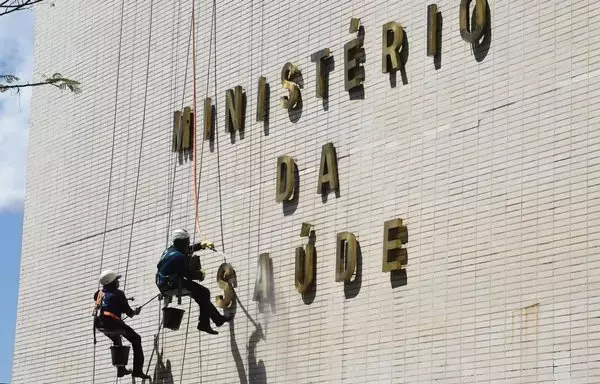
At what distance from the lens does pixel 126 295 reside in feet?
62.4

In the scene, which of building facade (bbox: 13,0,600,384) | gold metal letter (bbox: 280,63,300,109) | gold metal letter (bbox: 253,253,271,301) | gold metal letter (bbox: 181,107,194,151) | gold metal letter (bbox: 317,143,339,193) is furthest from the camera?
gold metal letter (bbox: 181,107,194,151)

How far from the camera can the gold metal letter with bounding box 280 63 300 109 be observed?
16.9 m

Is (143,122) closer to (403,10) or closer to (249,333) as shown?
(249,333)

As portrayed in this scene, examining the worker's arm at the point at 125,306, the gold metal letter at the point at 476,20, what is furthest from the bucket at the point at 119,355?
the gold metal letter at the point at 476,20

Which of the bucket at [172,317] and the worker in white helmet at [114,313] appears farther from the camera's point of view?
the worker in white helmet at [114,313]

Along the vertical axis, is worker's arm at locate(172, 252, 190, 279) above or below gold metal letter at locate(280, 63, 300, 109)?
below

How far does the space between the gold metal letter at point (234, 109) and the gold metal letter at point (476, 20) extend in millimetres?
3974

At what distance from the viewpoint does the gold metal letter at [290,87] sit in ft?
55.5

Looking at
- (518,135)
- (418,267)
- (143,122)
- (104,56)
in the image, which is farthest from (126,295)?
(518,135)

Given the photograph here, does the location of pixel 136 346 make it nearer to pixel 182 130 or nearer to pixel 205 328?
pixel 205 328

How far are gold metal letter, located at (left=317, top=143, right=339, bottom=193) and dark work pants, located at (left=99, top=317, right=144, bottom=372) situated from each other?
10.5 ft

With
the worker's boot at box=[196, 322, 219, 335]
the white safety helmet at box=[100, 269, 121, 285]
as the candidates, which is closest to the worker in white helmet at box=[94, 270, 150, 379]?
the white safety helmet at box=[100, 269, 121, 285]

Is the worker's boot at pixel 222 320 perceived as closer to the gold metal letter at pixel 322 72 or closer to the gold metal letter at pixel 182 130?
the gold metal letter at pixel 182 130

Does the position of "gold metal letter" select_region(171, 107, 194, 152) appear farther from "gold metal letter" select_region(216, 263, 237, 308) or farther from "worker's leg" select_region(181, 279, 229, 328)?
"worker's leg" select_region(181, 279, 229, 328)
